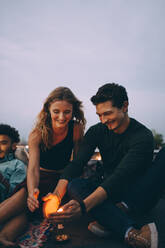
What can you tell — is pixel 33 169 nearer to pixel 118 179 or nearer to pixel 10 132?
pixel 10 132

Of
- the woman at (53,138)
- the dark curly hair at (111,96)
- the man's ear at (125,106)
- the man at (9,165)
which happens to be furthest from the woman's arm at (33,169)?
the man's ear at (125,106)

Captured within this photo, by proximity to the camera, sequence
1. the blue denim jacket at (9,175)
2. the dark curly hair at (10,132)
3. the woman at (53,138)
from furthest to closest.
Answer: the dark curly hair at (10,132) → the woman at (53,138) → the blue denim jacket at (9,175)

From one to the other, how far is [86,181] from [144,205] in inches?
26.1

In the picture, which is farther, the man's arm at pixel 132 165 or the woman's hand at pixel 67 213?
the man's arm at pixel 132 165

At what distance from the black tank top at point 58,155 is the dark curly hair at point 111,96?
772 mm

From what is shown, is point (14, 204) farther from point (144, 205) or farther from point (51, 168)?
point (144, 205)

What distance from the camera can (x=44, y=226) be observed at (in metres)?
2.47

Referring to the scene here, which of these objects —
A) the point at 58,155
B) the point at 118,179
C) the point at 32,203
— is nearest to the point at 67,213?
the point at 32,203

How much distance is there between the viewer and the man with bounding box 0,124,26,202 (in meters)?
2.54

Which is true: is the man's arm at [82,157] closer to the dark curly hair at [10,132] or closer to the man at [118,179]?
the man at [118,179]

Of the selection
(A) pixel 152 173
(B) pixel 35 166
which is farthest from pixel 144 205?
(B) pixel 35 166

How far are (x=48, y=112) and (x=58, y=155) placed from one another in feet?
1.98

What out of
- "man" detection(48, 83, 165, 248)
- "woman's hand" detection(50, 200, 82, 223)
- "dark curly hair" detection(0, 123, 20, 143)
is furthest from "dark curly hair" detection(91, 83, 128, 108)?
"dark curly hair" detection(0, 123, 20, 143)

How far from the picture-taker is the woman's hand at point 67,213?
1871mm
